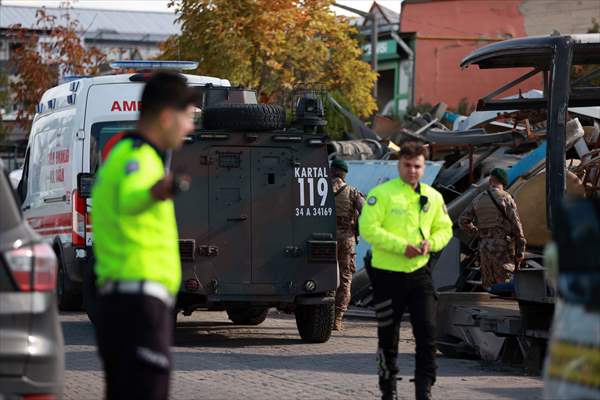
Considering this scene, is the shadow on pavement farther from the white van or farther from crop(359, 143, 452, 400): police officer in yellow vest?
the white van

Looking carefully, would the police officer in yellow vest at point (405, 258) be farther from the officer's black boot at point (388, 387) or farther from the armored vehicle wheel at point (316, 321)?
the armored vehicle wheel at point (316, 321)

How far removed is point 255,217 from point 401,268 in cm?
481

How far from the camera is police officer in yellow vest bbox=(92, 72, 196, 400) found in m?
5.62

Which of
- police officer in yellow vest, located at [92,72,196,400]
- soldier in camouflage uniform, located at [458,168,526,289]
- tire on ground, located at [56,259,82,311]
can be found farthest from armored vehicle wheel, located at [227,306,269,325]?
police officer in yellow vest, located at [92,72,196,400]

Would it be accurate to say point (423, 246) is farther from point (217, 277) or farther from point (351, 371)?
point (217, 277)

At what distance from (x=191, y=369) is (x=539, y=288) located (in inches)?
121

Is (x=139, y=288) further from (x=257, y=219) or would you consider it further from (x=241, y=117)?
(x=241, y=117)

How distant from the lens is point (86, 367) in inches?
461

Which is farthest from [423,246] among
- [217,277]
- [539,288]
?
[217,277]

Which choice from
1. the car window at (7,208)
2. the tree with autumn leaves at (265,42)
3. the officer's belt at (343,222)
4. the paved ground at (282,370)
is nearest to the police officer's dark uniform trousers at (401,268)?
the paved ground at (282,370)

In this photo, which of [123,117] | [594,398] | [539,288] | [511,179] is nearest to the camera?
[594,398]

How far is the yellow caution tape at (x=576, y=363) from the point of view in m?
5.27

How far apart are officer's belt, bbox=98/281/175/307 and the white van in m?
9.11

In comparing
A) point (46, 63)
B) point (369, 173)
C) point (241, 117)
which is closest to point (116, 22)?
point (46, 63)
